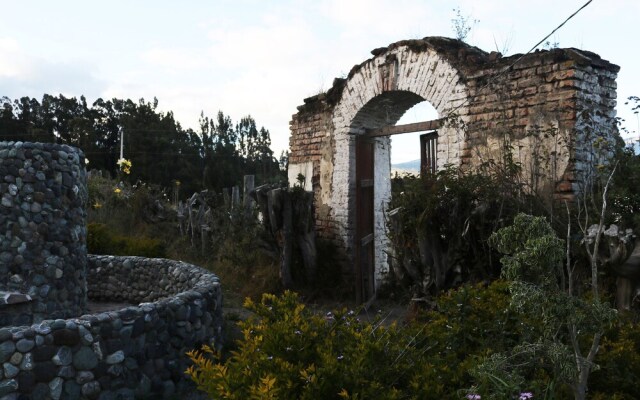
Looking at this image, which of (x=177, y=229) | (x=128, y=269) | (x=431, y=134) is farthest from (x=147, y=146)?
(x=431, y=134)

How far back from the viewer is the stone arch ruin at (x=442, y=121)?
5.57m

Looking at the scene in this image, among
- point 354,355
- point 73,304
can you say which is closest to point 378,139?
point 73,304

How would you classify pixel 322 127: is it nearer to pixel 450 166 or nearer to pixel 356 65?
pixel 356 65

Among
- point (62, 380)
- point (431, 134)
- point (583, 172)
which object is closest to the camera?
point (62, 380)

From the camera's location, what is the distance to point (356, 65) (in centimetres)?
802

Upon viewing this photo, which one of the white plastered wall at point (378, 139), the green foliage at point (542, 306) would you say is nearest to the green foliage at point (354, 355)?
the green foliage at point (542, 306)

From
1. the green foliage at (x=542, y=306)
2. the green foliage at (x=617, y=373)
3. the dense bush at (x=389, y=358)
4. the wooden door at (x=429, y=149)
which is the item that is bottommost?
the green foliage at (x=617, y=373)

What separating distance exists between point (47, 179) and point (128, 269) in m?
2.56

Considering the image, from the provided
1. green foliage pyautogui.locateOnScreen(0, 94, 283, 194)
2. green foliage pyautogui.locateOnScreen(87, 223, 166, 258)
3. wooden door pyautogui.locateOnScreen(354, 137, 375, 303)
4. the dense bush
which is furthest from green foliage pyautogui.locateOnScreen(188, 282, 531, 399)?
green foliage pyautogui.locateOnScreen(0, 94, 283, 194)

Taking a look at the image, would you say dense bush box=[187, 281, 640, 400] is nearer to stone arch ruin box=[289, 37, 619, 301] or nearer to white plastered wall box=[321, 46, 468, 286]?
stone arch ruin box=[289, 37, 619, 301]

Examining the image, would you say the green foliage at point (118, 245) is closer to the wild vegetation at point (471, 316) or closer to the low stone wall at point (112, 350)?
the wild vegetation at point (471, 316)

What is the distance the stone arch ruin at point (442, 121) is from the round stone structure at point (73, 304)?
251cm

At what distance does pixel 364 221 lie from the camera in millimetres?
8141

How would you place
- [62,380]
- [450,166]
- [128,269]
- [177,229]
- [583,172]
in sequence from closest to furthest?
[62,380] → [583,172] → [450,166] → [128,269] → [177,229]
